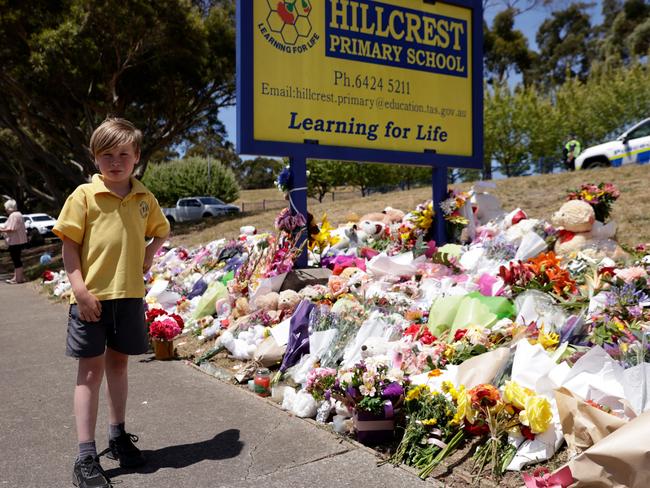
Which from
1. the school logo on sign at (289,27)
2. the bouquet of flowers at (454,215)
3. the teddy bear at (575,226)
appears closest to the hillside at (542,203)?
the teddy bear at (575,226)

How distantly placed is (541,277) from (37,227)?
95.7ft

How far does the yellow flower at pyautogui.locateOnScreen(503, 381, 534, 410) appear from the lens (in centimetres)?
280

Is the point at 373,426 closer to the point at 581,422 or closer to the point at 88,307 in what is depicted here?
the point at 581,422

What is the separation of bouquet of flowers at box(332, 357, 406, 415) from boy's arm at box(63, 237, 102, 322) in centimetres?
131

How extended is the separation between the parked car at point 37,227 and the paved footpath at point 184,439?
24744 mm

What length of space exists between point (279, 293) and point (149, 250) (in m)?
2.51

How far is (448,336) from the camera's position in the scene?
3.96 m

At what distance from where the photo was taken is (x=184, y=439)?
328 cm

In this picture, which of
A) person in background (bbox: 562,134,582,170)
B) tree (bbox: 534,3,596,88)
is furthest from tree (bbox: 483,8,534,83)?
person in background (bbox: 562,134,582,170)

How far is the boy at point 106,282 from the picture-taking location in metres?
2.74

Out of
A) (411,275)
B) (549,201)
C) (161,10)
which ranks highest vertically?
(161,10)

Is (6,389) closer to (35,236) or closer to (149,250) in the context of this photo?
(149,250)

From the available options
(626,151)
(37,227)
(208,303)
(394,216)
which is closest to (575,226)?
(394,216)

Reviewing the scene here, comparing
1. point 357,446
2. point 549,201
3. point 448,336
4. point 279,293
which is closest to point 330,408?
point 357,446
